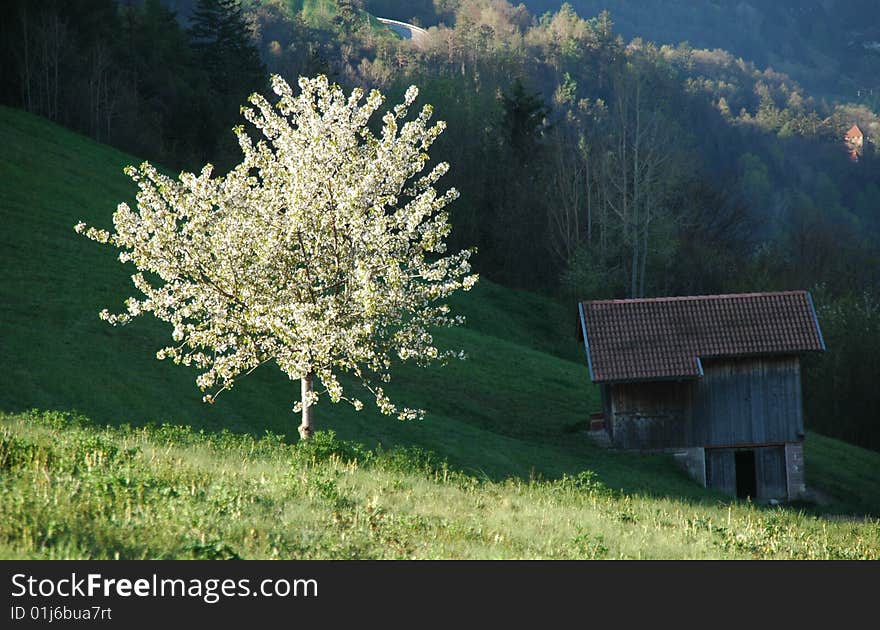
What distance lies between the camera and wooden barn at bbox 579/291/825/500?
4466 centimetres

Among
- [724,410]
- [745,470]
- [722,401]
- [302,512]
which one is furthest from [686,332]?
[302,512]

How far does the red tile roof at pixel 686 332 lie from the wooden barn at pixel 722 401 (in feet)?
0.17

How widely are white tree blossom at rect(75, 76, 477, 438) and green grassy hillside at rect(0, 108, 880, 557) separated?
2797mm

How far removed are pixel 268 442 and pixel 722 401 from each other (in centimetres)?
2760

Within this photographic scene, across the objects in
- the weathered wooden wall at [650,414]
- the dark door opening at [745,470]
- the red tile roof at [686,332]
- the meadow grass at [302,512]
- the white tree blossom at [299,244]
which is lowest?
the dark door opening at [745,470]

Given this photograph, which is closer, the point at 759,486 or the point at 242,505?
the point at 242,505

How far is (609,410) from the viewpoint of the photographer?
149ft

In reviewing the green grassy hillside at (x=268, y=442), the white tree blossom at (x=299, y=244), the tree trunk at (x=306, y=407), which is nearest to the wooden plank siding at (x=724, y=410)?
the green grassy hillside at (x=268, y=442)

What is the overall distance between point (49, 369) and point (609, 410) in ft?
77.7

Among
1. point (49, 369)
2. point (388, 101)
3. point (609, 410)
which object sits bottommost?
point (609, 410)

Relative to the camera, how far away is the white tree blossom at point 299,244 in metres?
23.5

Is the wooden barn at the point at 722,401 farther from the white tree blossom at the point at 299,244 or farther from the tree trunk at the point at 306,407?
the white tree blossom at the point at 299,244
